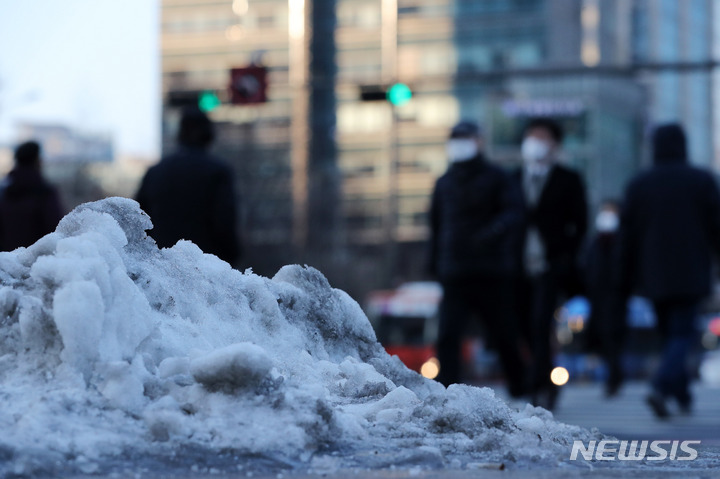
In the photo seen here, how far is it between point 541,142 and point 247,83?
488 inches

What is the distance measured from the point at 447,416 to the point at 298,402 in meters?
0.44

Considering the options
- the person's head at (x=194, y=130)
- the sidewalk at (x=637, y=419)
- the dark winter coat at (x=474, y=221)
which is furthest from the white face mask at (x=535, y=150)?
the person's head at (x=194, y=130)

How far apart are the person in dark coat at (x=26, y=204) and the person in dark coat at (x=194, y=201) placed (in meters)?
1.50

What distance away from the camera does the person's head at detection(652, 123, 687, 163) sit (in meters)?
9.55

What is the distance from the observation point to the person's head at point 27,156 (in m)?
9.51

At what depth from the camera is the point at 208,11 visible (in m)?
110

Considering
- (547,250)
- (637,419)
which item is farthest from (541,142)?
(637,419)

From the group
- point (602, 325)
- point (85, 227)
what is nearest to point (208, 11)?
point (602, 325)

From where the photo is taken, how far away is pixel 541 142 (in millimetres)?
10266

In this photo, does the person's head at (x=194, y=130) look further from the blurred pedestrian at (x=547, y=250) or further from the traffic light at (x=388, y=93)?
the traffic light at (x=388, y=93)

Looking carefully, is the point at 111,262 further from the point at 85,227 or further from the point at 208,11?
the point at 208,11

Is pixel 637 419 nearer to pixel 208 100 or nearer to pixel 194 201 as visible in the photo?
pixel 194 201

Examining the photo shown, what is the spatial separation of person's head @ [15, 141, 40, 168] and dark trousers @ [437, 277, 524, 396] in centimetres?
312

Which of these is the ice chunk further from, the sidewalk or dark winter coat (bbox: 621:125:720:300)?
dark winter coat (bbox: 621:125:720:300)
